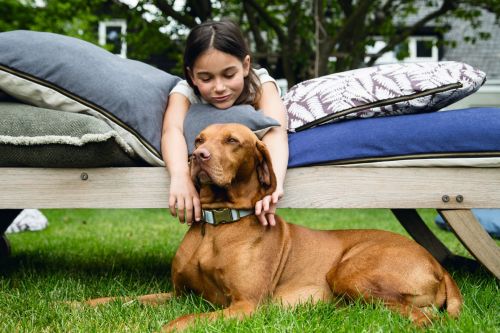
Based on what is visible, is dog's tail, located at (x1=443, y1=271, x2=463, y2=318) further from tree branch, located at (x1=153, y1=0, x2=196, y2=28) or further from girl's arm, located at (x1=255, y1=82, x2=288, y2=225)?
tree branch, located at (x1=153, y1=0, x2=196, y2=28)

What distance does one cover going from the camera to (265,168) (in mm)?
2793

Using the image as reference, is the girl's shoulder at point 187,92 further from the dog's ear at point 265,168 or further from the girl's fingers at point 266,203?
the girl's fingers at point 266,203

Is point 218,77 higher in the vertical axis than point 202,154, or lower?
higher

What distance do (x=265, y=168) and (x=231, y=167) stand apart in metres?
0.21

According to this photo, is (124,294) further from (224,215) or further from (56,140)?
(56,140)

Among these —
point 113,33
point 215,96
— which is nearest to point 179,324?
point 215,96

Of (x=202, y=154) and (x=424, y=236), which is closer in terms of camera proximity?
(x=202, y=154)

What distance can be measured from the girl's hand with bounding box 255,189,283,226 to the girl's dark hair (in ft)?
2.25

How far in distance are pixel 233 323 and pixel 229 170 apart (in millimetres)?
674

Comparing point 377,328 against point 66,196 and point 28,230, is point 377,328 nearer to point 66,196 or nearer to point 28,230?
point 66,196

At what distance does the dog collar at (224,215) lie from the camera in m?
2.77

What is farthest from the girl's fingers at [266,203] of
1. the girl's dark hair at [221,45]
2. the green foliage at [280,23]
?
the green foliage at [280,23]

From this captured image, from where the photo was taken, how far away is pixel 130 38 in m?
11.3

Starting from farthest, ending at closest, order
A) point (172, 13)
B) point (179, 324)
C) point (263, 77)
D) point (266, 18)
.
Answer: point (266, 18)
point (172, 13)
point (263, 77)
point (179, 324)
